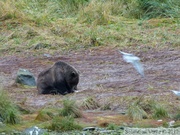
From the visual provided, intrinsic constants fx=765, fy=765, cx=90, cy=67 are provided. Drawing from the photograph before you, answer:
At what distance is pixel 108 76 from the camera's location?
1498 cm

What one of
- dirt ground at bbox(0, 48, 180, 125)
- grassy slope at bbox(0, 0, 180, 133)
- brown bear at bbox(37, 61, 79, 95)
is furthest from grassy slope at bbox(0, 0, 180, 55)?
brown bear at bbox(37, 61, 79, 95)

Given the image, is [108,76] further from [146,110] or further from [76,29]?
[76,29]

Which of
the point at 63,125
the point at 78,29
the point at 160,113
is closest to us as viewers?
the point at 63,125

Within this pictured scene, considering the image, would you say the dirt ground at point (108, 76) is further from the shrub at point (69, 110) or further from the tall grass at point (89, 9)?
the tall grass at point (89, 9)

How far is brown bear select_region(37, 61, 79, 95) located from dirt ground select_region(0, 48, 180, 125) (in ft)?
0.64

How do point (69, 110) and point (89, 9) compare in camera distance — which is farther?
point (89, 9)

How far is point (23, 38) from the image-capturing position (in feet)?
63.1

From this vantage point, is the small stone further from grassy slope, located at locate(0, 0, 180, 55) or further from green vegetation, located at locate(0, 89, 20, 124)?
green vegetation, located at locate(0, 89, 20, 124)

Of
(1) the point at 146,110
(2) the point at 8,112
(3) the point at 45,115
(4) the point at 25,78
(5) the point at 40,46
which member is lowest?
(5) the point at 40,46

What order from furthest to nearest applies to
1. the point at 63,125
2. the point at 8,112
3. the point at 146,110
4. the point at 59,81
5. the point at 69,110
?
the point at 59,81, the point at 146,110, the point at 69,110, the point at 8,112, the point at 63,125

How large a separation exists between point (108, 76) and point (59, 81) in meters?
1.62

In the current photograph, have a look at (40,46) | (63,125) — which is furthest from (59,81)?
(40,46)

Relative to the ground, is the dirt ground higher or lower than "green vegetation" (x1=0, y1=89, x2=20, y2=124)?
lower

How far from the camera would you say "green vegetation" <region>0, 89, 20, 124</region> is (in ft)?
34.5
